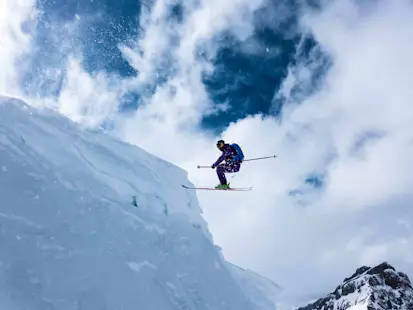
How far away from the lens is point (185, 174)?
64.6ft

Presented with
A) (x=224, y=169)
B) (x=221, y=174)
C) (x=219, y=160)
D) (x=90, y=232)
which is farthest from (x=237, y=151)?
(x=90, y=232)

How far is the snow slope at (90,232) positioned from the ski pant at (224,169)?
435 cm

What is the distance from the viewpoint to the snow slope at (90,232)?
1079 centimetres

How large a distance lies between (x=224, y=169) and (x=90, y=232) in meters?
10.0

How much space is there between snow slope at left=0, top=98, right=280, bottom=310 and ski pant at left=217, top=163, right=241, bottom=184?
4.35 m

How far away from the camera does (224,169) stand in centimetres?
2125

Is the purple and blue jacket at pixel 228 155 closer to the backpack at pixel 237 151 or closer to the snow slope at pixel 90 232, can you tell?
the backpack at pixel 237 151

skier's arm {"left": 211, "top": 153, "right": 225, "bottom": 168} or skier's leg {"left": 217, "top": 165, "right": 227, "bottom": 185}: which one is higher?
skier's arm {"left": 211, "top": 153, "right": 225, "bottom": 168}

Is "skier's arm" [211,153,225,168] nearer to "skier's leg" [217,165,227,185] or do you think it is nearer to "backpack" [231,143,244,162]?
Result: "skier's leg" [217,165,227,185]

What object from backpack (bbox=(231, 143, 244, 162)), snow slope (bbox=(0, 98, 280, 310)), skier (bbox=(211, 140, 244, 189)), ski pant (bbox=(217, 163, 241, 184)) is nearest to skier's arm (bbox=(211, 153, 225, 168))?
skier (bbox=(211, 140, 244, 189))

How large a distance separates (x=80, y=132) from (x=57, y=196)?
176 inches

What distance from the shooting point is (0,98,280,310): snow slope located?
10.8m

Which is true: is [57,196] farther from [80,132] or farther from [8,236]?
[80,132]

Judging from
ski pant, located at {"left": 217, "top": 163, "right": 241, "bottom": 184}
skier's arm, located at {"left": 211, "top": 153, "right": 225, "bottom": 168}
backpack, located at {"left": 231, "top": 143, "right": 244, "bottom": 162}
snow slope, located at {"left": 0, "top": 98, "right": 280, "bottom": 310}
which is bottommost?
snow slope, located at {"left": 0, "top": 98, "right": 280, "bottom": 310}
